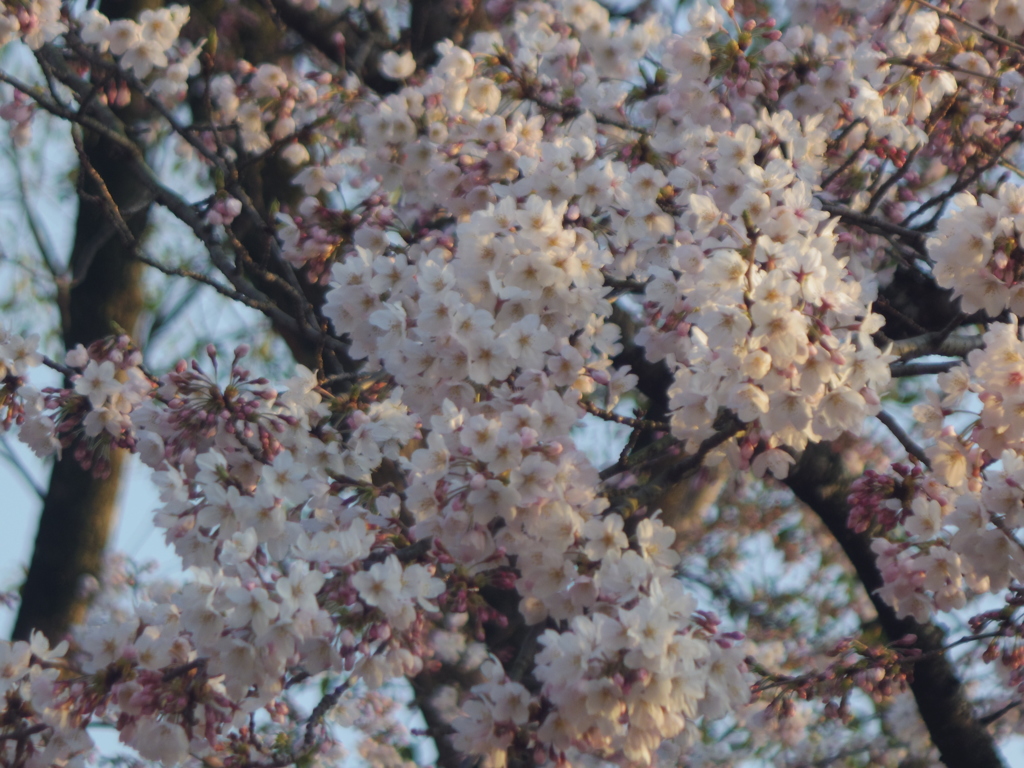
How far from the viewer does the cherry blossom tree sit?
2.08 m

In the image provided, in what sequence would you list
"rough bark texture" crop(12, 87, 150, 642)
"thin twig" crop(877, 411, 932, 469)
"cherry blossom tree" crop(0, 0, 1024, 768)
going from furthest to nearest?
1. "rough bark texture" crop(12, 87, 150, 642)
2. "thin twig" crop(877, 411, 932, 469)
3. "cherry blossom tree" crop(0, 0, 1024, 768)

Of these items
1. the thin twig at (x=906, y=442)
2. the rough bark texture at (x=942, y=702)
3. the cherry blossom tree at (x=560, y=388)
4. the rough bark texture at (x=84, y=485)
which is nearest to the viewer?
the cherry blossom tree at (x=560, y=388)

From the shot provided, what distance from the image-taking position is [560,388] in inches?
113

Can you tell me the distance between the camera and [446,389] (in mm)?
2506

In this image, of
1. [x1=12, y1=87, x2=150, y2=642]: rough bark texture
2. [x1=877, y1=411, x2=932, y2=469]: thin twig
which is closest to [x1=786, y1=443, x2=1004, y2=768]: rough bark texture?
[x1=877, y1=411, x2=932, y2=469]: thin twig

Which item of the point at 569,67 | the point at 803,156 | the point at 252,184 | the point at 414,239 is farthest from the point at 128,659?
the point at 252,184

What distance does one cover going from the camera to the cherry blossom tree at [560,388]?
2.08 meters

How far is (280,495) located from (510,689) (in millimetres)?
788

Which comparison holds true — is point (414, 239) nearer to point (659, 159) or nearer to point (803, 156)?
point (659, 159)

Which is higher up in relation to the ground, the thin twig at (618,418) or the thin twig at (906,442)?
the thin twig at (618,418)

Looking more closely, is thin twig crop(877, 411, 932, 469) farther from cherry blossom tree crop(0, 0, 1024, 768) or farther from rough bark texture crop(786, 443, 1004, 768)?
rough bark texture crop(786, 443, 1004, 768)

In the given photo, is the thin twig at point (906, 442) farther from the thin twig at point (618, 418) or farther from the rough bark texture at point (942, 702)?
the rough bark texture at point (942, 702)

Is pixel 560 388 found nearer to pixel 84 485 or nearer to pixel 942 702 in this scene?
pixel 942 702

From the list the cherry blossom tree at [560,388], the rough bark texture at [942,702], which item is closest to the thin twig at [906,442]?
the cherry blossom tree at [560,388]
